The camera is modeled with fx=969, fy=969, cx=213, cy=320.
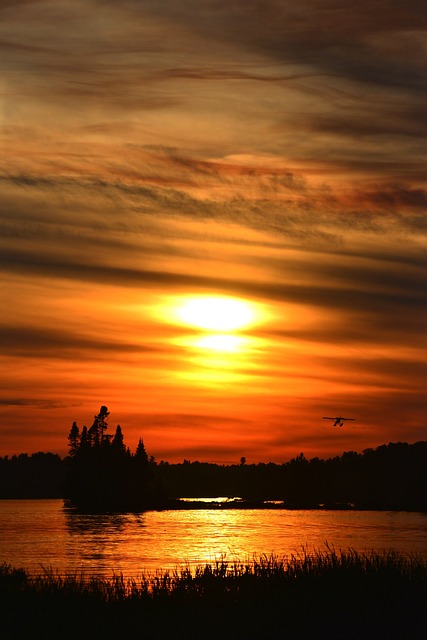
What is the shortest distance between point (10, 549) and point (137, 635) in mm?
68539

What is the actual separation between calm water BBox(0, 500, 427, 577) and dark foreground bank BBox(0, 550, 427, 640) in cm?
2911

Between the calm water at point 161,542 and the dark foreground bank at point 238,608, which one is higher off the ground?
the calm water at point 161,542

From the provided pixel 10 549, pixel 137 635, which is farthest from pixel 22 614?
pixel 10 549

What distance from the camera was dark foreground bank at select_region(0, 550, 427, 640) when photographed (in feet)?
99.1

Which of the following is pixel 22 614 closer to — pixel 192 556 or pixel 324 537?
pixel 192 556

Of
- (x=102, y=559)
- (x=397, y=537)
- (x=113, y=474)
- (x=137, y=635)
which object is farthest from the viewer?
(x=113, y=474)

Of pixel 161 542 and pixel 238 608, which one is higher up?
pixel 161 542

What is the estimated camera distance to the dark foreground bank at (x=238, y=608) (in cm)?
3020

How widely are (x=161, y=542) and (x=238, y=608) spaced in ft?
252

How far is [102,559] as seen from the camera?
8306 cm

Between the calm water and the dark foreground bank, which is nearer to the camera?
the dark foreground bank

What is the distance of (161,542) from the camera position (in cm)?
10744

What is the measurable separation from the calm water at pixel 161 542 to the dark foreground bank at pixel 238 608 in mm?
29114

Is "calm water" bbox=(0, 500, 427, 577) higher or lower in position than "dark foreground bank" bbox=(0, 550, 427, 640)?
higher
